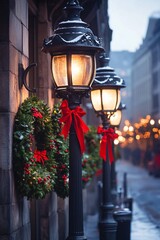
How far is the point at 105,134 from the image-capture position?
39.4 feet

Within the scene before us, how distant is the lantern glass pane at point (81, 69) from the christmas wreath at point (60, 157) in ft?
11.3

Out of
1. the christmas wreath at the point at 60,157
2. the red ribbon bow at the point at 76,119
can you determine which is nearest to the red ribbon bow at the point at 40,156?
the christmas wreath at the point at 60,157

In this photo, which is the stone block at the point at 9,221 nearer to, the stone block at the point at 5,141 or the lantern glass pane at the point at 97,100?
the stone block at the point at 5,141

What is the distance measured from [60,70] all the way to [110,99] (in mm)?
4348

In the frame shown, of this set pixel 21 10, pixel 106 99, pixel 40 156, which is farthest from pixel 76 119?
pixel 106 99

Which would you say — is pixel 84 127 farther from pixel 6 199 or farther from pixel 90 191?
pixel 90 191

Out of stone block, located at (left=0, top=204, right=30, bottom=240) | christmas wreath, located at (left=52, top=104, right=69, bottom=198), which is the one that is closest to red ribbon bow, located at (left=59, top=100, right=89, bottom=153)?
stone block, located at (left=0, top=204, right=30, bottom=240)

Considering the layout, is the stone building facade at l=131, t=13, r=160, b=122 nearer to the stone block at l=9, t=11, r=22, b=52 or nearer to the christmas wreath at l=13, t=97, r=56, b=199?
the christmas wreath at l=13, t=97, r=56, b=199

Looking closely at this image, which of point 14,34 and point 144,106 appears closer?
point 14,34

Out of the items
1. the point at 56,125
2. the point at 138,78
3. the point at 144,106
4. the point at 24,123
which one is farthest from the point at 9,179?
the point at 138,78

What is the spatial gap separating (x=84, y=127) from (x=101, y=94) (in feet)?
12.7

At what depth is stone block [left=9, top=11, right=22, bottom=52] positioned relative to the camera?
8617 millimetres

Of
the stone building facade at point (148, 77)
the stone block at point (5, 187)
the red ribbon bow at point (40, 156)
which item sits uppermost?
the stone building facade at point (148, 77)

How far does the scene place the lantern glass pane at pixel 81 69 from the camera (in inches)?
291
